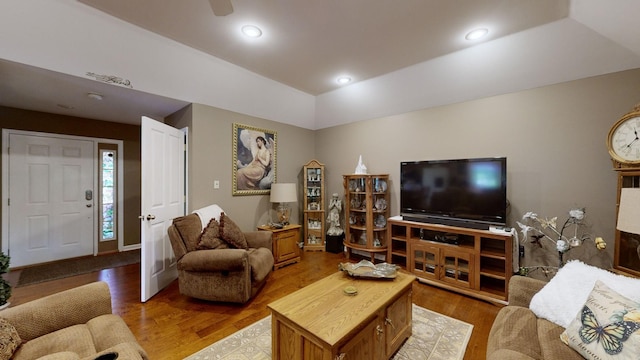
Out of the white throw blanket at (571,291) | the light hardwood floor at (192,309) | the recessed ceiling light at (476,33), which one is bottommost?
Result: the light hardwood floor at (192,309)

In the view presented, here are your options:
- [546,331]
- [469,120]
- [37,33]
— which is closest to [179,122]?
[37,33]

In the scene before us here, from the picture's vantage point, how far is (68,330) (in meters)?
1.34

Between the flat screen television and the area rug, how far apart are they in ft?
3.98

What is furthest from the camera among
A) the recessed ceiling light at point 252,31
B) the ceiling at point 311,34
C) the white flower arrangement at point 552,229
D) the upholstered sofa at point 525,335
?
the recessed ceiling light at point 252,31

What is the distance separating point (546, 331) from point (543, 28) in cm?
267

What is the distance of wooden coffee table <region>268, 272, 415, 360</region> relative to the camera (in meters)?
1.33

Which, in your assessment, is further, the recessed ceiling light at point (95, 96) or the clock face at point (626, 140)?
the recessed ceiling light at point (95, 96)

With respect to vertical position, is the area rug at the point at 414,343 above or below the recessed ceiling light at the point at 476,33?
below

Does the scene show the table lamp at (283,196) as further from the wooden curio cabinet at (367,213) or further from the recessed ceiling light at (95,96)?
the recessed ceiling light at (95,96)

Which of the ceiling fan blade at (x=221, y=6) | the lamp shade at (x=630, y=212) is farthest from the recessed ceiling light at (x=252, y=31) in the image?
the lamp shade at (x=630, y=212)

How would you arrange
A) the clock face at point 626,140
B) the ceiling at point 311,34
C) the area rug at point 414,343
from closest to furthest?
the area rug at point 414,343 → the clock face at point 626,140 → the ceiling at point 311,34

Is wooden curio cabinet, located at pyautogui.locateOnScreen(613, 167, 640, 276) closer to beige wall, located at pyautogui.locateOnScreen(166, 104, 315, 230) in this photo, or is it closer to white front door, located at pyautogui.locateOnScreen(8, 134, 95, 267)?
beige wall, located at pyautogui.locateOnScreen(166, 104, 315, 230)

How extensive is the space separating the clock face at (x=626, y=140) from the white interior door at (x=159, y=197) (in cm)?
442

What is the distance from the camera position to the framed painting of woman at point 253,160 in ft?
12.0
